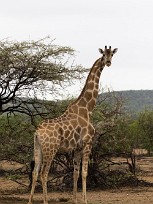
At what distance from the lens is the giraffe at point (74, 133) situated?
11234 millimetres

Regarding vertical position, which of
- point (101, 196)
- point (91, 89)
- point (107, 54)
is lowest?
point (101, 196)

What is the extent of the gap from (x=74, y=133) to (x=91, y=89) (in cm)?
126

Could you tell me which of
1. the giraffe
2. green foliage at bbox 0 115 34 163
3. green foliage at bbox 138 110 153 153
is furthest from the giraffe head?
green foliage at bbox 138 110 153 153

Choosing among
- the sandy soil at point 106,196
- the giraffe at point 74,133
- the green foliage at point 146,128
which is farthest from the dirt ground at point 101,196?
the green foliage at point 146,128

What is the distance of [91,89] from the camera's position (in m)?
12.4

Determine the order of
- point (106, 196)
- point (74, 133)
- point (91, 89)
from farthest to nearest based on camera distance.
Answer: point (106, 196)
point (91, 89)
point (74, 133)

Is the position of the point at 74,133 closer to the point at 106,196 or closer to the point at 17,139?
the point at 17,139

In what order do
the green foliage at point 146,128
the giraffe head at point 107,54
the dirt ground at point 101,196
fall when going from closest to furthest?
the giraffe head at point 107,54, the dirt ground at point 101,196, the green foliage at point 146,128

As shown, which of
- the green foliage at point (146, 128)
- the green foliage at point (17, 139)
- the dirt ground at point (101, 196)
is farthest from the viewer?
the green foliage at point (146, 128)

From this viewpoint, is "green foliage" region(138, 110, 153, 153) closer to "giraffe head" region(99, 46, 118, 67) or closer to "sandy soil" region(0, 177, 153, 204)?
"sandy soil" region(0, 177, 153, 204)

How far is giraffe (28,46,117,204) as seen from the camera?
11.2 m

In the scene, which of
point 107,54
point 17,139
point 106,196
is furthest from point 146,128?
point 107,54

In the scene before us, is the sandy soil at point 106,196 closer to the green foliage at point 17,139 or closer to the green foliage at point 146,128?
the green foliage at point 17,139

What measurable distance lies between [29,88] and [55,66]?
3.42 ft
